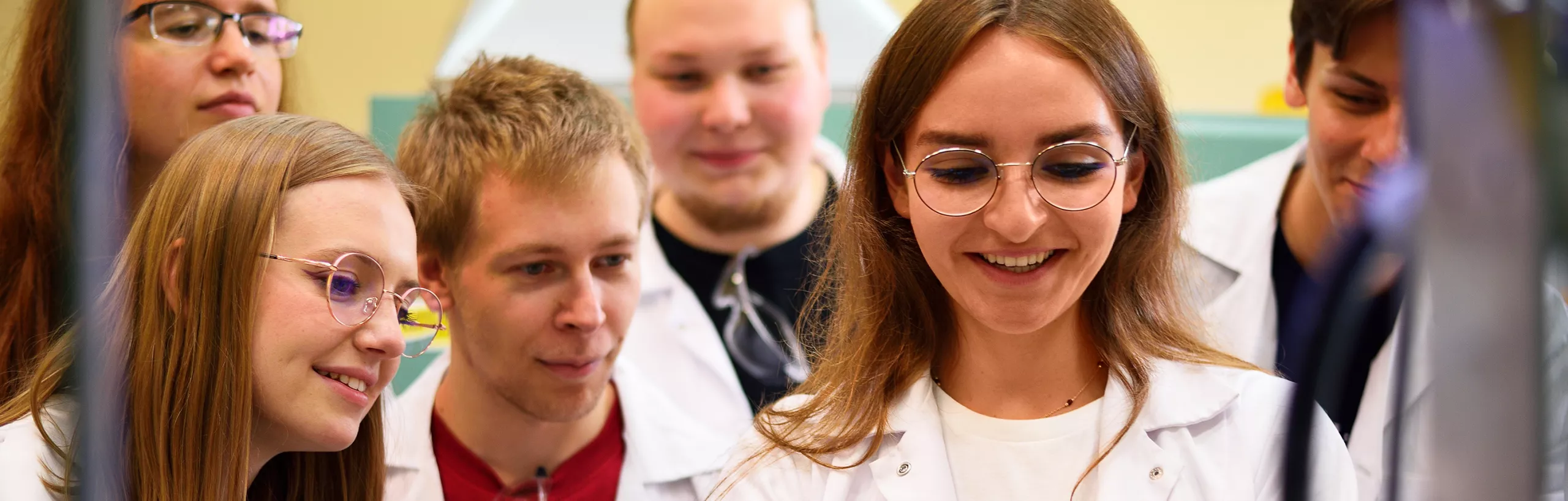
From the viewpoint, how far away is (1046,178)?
4.28ft

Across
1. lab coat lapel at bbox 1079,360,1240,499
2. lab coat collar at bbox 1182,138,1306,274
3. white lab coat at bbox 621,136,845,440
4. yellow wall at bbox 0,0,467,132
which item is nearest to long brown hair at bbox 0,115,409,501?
lab coat lapel at bbox 1079,360,1240,499

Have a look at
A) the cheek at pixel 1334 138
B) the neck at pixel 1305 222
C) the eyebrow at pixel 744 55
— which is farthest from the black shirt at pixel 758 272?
the cheek at pixel 1334 138

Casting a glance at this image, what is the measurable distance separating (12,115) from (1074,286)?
55.1 inches

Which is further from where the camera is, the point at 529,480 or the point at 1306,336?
the point at 529,480

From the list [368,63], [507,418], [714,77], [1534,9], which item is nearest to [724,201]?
[714,77]

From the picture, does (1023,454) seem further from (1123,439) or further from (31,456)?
(31,456)

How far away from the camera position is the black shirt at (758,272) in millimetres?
2412

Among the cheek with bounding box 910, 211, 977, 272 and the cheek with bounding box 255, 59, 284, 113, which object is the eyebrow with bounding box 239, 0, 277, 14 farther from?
the cheek with bounding box 910, 211, 977, 272

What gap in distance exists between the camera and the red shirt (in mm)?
1777

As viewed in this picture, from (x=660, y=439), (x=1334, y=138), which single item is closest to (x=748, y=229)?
(x=660, y=439)

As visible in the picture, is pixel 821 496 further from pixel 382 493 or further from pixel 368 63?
pixel 368 63

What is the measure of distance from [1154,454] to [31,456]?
1143 mm

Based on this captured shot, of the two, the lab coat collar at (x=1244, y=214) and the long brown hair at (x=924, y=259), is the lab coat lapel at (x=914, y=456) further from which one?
the lab coat collar at (x=1244, y=214)

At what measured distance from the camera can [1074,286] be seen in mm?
1353
